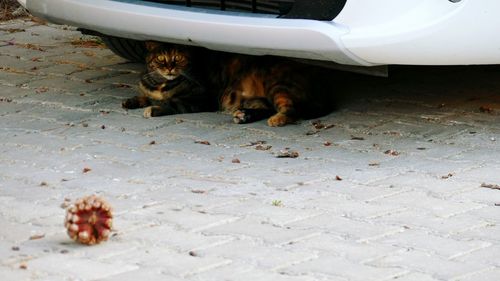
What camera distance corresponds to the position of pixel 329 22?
5219mm

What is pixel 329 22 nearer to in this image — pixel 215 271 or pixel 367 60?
pixel 367 60

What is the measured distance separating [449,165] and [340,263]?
136 centimetres

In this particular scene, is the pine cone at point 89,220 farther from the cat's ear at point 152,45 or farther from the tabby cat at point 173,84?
the cat's ear at point 152,45

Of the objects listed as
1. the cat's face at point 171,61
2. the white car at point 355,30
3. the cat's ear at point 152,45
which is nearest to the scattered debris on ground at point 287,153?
the white car at point 355,30

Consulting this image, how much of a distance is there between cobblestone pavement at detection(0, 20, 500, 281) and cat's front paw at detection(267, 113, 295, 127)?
0.04 metres

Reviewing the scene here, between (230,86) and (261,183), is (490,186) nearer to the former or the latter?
(261,183)

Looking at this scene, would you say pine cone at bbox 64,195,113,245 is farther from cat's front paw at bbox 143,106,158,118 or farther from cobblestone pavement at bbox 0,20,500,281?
cat's front paw at bbox 143,106,158,118

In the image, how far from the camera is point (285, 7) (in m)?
5.41

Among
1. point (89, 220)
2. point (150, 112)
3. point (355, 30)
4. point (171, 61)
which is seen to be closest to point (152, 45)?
point (171, 61)

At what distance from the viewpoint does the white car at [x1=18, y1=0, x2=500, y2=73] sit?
5098 millimetres

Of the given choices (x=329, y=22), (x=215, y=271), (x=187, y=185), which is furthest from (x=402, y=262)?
(x=329, y=22)

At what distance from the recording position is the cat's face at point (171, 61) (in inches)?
255

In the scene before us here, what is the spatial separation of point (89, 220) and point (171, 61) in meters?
2.52

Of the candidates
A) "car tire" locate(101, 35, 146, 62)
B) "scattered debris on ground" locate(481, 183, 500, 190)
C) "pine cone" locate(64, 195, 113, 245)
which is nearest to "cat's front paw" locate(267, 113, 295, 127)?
"car tire" locate(101, 35, 146, 62)
